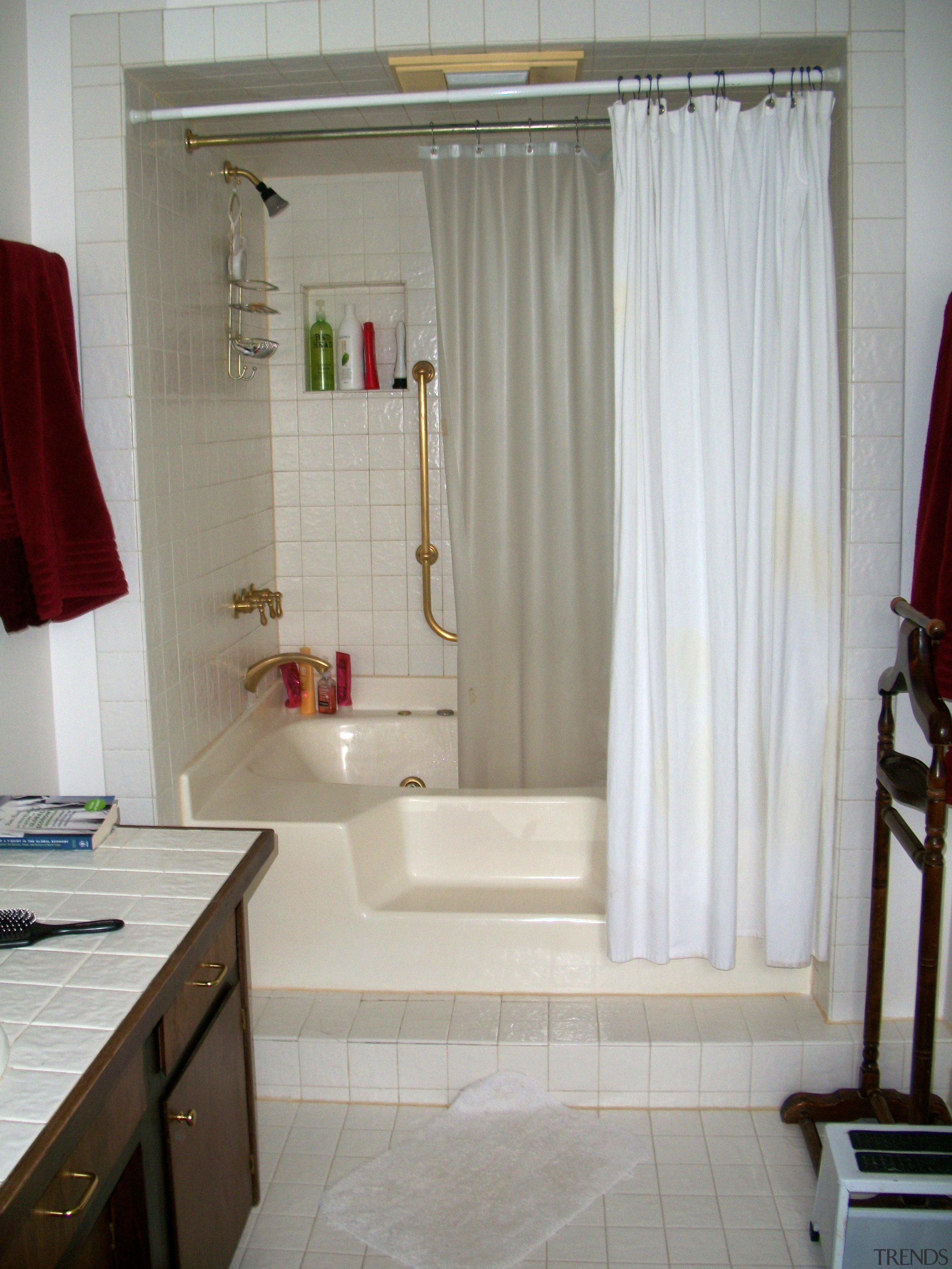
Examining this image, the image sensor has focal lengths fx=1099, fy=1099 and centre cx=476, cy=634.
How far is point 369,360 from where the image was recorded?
3.42 m

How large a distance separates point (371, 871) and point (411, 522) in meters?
1.34

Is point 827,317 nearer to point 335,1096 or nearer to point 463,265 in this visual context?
point 463,265

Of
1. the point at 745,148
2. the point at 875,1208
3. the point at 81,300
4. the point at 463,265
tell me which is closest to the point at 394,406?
the point at 463,265

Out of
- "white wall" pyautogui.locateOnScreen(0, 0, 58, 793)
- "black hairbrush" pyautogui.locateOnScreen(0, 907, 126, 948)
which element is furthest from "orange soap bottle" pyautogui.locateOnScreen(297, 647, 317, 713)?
"black hairbrush" pyautogui.locateOnScreen(0, 907, 126, 948)

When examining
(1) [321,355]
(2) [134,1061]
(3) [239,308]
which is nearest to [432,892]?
(2) [134,1061]

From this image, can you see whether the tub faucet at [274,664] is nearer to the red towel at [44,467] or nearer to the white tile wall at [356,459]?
the white tile wall at [356,459]

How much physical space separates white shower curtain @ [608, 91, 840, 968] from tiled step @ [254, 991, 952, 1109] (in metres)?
0.16

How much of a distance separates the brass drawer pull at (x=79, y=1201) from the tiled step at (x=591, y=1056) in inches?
45.0

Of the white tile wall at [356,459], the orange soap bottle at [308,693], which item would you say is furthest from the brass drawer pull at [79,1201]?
the white tile wall at [356,459]

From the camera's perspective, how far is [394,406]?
3.50 metres

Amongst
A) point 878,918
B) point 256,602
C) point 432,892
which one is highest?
point 256,602

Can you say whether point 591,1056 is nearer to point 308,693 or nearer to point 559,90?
point 308,693

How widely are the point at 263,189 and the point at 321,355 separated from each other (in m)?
0.70

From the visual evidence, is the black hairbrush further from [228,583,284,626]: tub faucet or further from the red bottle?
the red bottle
